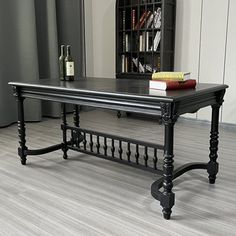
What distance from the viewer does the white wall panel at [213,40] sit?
13.5 feet

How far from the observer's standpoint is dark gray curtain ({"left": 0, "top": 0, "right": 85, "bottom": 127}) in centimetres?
425

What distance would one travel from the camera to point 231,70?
13.6 ft

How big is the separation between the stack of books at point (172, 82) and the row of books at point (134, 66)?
8.07 feet

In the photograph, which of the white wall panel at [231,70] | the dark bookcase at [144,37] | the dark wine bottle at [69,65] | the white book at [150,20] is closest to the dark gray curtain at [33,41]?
Answer: the dark bookcase at [144,37]

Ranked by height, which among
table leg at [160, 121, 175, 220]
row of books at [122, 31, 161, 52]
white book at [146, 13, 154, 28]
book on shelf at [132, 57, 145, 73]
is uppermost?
white book at [146, 13, 154, 28]

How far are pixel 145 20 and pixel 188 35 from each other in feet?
2.15

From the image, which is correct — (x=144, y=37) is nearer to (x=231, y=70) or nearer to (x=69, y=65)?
(x=231, y=70)

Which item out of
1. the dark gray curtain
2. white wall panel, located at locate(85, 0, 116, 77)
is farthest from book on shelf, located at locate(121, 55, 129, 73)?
the dark gray curtain

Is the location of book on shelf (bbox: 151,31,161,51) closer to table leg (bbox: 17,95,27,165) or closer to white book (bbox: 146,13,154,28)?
white book (bbox: 146,13,154,28)

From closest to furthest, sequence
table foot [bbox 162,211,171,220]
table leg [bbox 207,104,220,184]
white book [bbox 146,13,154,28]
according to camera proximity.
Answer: table foot [bbox 162,211,171,220] → table leg [bbox 207,104,220,184] → white book [bbox 146,13,154,28]

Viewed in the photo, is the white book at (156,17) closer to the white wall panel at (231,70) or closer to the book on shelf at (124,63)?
the book on shelf at (124,63)

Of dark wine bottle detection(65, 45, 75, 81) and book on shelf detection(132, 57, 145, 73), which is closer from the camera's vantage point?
dark wine bottle detection(65, 45, 75, 81)

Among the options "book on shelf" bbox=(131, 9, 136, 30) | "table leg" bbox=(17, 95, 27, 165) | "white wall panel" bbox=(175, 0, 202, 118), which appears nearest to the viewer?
"table leg" bbox=(17, 95, 27, 165)

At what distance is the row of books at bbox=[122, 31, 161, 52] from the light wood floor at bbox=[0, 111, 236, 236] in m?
1.67
